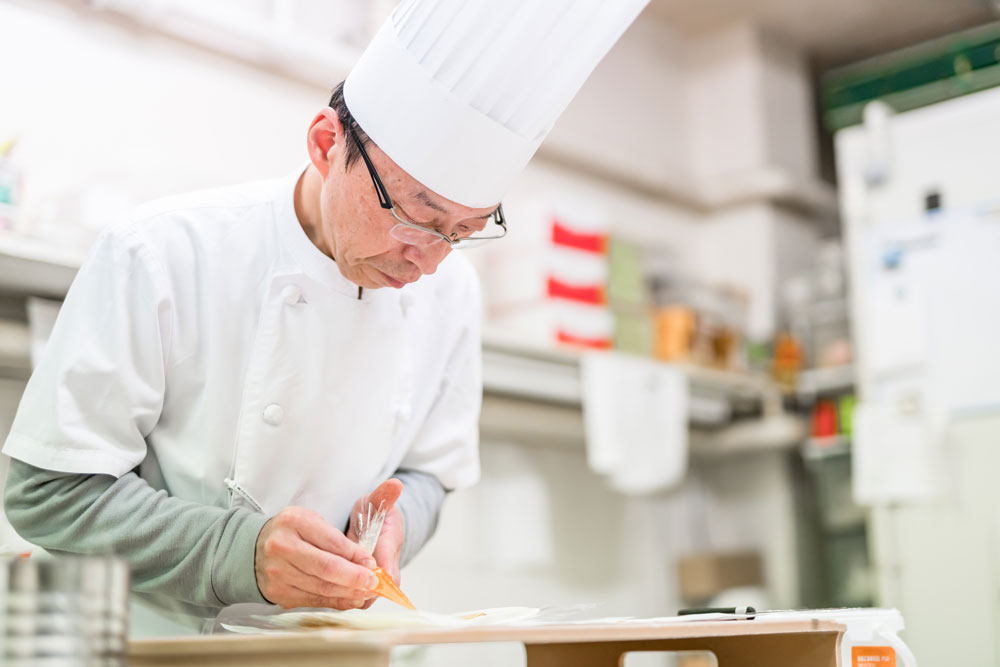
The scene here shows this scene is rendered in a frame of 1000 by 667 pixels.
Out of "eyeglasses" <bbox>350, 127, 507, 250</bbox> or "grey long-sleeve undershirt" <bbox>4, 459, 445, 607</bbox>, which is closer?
"grey long-sleeve undershirt" <bbox>4, 459, 445, 607</bbox>

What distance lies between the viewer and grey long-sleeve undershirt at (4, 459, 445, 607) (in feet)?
3.62

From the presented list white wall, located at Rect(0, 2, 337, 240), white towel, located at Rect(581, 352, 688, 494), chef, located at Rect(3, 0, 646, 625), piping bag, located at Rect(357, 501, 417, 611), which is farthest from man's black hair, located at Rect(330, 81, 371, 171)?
white towel, located at Rect(581, 352, 688, 494)

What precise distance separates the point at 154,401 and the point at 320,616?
37cm

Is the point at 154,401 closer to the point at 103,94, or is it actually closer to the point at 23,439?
the point at 23,439

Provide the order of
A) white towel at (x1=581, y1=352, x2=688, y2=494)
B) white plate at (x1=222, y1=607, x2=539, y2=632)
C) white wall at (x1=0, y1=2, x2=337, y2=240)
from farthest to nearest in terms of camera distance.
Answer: white towel at (x1=581, y1=352, x2=688, y2=494)
white wall at (x1=0, y1=2, x2=337, y2=240)
white plate at (x1=222, y1=607, x2=539, y2=632)

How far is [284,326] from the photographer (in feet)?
4.34

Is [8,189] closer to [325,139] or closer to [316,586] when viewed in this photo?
[325,139]

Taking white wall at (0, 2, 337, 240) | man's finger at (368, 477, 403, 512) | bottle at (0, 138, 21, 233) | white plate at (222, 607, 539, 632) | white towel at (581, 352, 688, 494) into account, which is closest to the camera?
white plate at (222, 607, 539, 632)

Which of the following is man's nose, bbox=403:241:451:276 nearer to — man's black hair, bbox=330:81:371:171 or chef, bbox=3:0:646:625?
chef, bbox=3:0:646:625

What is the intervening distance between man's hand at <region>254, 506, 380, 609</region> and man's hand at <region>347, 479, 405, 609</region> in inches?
5.2

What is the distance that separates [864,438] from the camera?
284cm

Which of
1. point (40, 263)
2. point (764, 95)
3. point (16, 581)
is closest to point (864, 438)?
point (764, 95)

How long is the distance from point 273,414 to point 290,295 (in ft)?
0.50

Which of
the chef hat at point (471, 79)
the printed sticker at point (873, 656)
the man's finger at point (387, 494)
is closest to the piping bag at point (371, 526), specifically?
the man's finger at point (387, 494)
